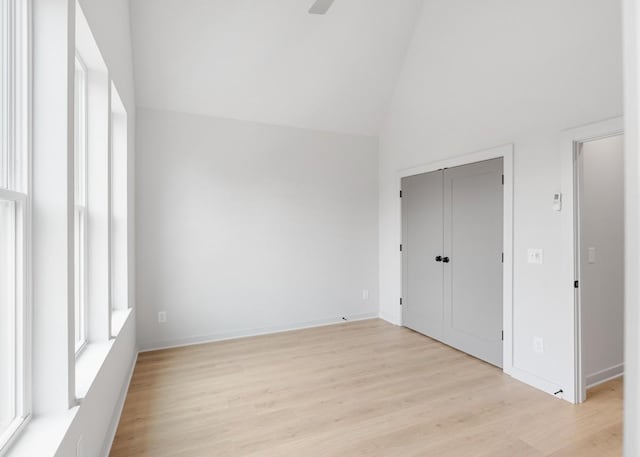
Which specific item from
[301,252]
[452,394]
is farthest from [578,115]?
[301,252]

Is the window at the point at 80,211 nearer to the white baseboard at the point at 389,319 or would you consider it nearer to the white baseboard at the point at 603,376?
the white baseboard at the point at 389,319

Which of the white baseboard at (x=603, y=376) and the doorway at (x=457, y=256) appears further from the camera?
the doorway at (x=457, y=256)

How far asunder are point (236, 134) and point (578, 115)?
339cm

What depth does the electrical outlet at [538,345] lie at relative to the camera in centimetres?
290

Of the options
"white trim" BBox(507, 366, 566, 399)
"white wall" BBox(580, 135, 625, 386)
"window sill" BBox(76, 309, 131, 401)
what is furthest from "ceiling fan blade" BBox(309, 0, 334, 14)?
"white trim" BBox(507, 366, 566, 399)

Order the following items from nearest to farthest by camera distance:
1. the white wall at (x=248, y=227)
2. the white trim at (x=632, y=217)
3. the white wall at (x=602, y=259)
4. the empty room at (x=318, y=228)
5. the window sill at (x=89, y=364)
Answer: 1. the white trim at (x=632, y=217)
2. the empty room at (x=318, y=228)
3. the window sill at (x=89, y=364)
4. the white wall at (x=602, y=259)
5. the white wall at (x=248, y=227)

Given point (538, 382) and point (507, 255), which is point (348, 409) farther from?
point (507, 255)

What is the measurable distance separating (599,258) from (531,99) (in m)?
1.49

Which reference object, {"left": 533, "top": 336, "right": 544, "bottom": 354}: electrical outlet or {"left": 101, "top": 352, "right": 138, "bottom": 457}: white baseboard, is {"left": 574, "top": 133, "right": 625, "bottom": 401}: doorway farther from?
{"left": 101, "top": 352, "right": 138, "bottom": 457}: white baseboard

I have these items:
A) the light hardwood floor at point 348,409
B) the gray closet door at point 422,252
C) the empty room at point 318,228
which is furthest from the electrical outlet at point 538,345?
the gray closet door at point 422,252

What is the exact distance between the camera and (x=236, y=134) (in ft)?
13.7

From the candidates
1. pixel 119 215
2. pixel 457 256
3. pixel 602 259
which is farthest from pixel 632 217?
pixel 457 256
